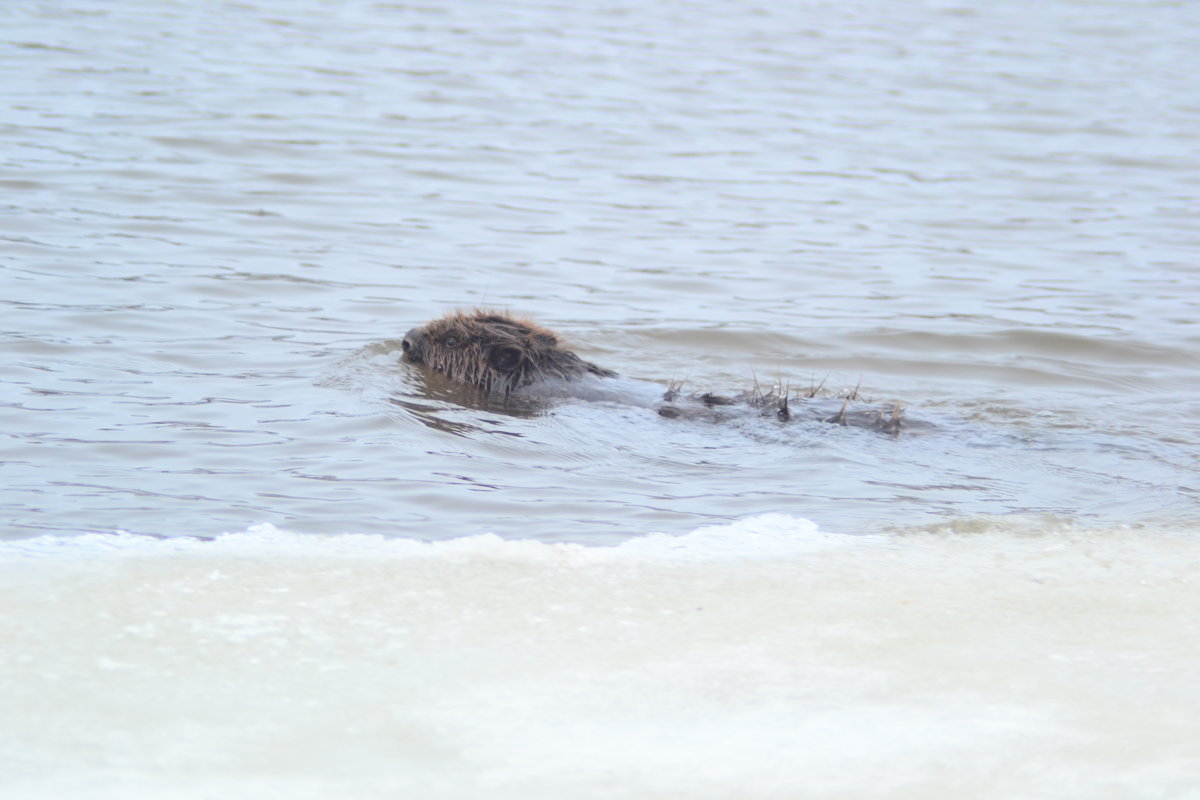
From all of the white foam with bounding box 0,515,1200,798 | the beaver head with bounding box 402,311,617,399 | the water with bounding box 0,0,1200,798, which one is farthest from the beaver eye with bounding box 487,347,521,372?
the white foam with bounding box 0,515,1200,798

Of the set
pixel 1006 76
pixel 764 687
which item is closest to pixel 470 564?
pixel 764 687

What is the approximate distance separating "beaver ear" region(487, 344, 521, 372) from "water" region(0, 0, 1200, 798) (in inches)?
15.2

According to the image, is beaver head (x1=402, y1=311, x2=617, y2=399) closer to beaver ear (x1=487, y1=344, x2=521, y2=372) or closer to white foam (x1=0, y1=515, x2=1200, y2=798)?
beaver ear (x1=487, y1=344, x2=521, y2=372)

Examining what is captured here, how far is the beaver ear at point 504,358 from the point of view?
22.3 feet

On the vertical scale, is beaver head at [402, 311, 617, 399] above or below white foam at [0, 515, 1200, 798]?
above

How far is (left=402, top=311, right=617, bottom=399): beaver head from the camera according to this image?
678 cm

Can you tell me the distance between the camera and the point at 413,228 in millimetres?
10914

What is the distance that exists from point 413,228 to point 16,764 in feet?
27.9

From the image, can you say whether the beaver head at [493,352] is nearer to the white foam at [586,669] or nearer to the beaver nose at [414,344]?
the beaver nose at [414,344]

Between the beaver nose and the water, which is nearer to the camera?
the water

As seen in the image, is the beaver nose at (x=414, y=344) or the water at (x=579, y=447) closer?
the water at (x=579, y=447)

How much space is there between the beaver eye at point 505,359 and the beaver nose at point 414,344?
0.43m

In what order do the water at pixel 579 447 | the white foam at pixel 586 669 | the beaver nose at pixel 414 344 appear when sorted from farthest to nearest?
1. the beaver nose at pixel 414 344
2. the water at pixel 579 447
3. the white foam at pixel 586 669

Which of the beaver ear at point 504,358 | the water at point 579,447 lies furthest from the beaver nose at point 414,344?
the beaver ear at point 504,358
